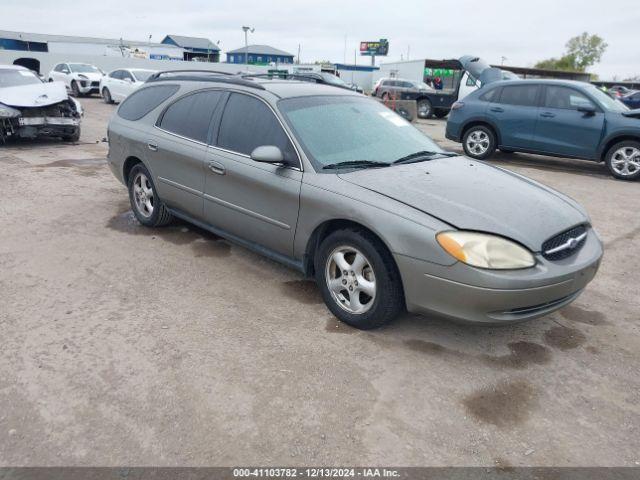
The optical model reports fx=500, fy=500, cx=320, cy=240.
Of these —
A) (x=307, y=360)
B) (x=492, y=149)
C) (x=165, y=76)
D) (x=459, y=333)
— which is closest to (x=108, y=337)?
(x=307, y=360)

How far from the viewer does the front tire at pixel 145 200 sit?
5117 mm

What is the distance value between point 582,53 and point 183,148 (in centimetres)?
8454

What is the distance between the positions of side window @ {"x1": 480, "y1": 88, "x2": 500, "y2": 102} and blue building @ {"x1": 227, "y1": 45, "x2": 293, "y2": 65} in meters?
70.7

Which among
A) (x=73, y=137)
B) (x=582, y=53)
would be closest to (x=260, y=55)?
(x=582, y=53)

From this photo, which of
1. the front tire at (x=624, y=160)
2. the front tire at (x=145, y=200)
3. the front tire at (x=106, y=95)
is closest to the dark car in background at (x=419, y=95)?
the front tire at (x=106, y=95)

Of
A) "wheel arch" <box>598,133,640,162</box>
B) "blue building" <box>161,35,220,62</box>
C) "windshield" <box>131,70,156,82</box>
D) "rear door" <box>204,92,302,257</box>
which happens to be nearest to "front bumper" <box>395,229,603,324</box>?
"rear door" <box>204,92,302,257</box>

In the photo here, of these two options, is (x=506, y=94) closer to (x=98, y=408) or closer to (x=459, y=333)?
(x=459, y=333)

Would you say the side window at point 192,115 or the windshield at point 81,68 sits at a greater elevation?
the side window at point 192,115

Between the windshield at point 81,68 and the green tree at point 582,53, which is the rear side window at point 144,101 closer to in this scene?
the windshield at point 81,68

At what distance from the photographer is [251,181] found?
12.8ft

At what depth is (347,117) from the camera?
406cm

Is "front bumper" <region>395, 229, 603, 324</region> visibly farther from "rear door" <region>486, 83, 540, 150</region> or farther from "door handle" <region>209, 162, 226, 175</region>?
"rear door" <region>486, 83, 540, 150</region>

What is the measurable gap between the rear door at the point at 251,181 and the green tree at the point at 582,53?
79.3m

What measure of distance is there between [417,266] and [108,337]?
2.03 meters
